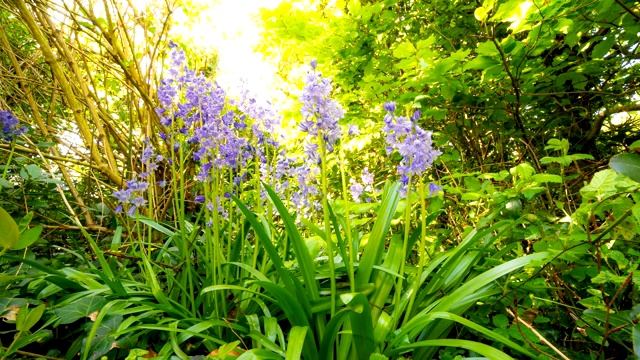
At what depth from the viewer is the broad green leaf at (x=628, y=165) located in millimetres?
729

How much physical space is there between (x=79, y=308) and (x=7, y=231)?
0.70 metres

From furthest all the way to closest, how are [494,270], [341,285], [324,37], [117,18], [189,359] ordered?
[117,18] → [324,37] → [341,285] → [494,270] → [189,359]

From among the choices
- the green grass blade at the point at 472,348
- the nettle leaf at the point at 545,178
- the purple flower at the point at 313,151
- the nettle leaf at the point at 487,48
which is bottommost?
the green grass blade at the point at 472,348

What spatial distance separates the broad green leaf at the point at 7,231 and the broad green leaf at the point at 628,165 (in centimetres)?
129

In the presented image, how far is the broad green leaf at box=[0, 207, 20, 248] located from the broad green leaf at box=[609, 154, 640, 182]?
1.29m

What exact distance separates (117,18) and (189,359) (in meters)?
2.84

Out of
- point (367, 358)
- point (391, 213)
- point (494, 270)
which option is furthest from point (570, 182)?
point (367, 358)

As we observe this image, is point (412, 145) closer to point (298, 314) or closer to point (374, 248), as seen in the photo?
point (374, 248)

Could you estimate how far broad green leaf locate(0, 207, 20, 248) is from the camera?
807mm

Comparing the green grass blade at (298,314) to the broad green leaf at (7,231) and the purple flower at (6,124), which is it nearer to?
the broad green leaf at (7,231)

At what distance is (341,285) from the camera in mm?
1729

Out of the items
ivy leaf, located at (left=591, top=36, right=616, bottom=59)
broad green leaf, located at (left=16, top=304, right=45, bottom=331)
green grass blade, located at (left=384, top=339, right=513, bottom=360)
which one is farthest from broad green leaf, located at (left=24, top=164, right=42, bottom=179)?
ivy leaf, located at (left=591, top=36, right=616, bottom=59)

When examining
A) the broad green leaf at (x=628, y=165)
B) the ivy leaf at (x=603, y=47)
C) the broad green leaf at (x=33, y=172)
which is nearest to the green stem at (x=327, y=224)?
the broad green leaf at (x=628, y=165)

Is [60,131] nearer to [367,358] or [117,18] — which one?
[117,18]
